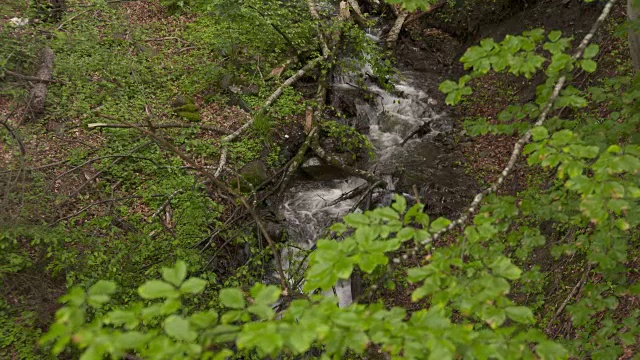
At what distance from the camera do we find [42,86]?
28.6 feet

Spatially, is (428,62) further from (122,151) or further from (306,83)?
(122,151)

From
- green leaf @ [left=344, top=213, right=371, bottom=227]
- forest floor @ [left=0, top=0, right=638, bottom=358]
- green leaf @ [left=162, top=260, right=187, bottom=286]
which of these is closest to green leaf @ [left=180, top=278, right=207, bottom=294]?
green leaf @ [left=162, top=260, right=187, bottom=286]

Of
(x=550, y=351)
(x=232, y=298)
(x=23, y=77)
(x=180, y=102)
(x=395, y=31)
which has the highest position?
(x=232, y=298)

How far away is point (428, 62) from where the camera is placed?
13188mm

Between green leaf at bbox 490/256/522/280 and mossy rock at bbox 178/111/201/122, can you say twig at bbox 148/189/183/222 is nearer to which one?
mossy rock at bbox 178/111/201/122

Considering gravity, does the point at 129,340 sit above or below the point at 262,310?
below

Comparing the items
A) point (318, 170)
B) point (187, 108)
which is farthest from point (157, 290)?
point (187, 108)

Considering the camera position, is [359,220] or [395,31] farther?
[395,31]

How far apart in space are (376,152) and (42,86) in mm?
7150

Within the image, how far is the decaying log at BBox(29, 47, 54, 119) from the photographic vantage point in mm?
8336

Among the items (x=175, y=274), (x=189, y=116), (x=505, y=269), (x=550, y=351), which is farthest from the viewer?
(x=189, y=116)

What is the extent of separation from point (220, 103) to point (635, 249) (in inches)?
309

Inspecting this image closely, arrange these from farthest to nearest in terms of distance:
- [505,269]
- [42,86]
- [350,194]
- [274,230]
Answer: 1. [42,86]
2. [350,194]
3. [274,230]
4. [505,269]

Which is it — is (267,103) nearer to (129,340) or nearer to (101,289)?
(101,289)
